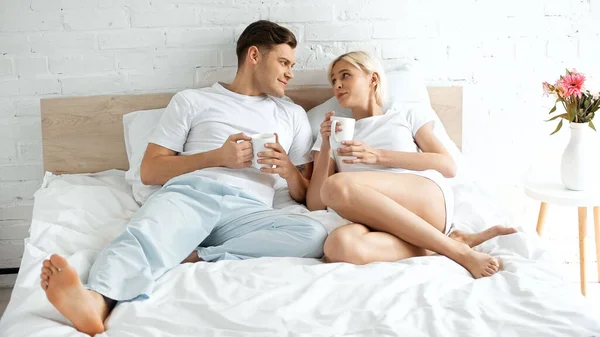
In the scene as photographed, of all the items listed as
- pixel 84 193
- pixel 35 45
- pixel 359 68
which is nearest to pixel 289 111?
pixel 359 68

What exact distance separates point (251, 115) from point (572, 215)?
1381 mm

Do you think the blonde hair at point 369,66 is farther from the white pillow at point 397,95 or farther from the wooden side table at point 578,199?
the wooden side table at point 578,199

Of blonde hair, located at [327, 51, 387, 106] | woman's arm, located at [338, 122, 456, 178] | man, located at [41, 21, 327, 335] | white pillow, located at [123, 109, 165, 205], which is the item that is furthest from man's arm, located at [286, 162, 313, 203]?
white pillow, located at [123, 109, 165, 205]

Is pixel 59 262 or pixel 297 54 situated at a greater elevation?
pixel 297 54

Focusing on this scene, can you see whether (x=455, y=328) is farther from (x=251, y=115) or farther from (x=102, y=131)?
(x=102, y=131)

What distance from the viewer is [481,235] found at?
1.85 m

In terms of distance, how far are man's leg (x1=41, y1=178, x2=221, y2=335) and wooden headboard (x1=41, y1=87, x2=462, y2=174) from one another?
604 millimetres

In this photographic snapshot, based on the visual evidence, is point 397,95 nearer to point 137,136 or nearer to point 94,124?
point 137,136

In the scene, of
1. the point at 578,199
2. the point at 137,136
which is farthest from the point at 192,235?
the point at 578,199

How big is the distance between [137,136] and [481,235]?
48.8 inches

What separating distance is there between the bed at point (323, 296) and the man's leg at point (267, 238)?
0.21ft

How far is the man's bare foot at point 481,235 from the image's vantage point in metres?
1.82

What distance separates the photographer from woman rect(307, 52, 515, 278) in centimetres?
173

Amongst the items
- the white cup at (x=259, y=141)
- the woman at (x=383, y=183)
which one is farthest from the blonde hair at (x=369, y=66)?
the white cup at (x=259, y=141)
